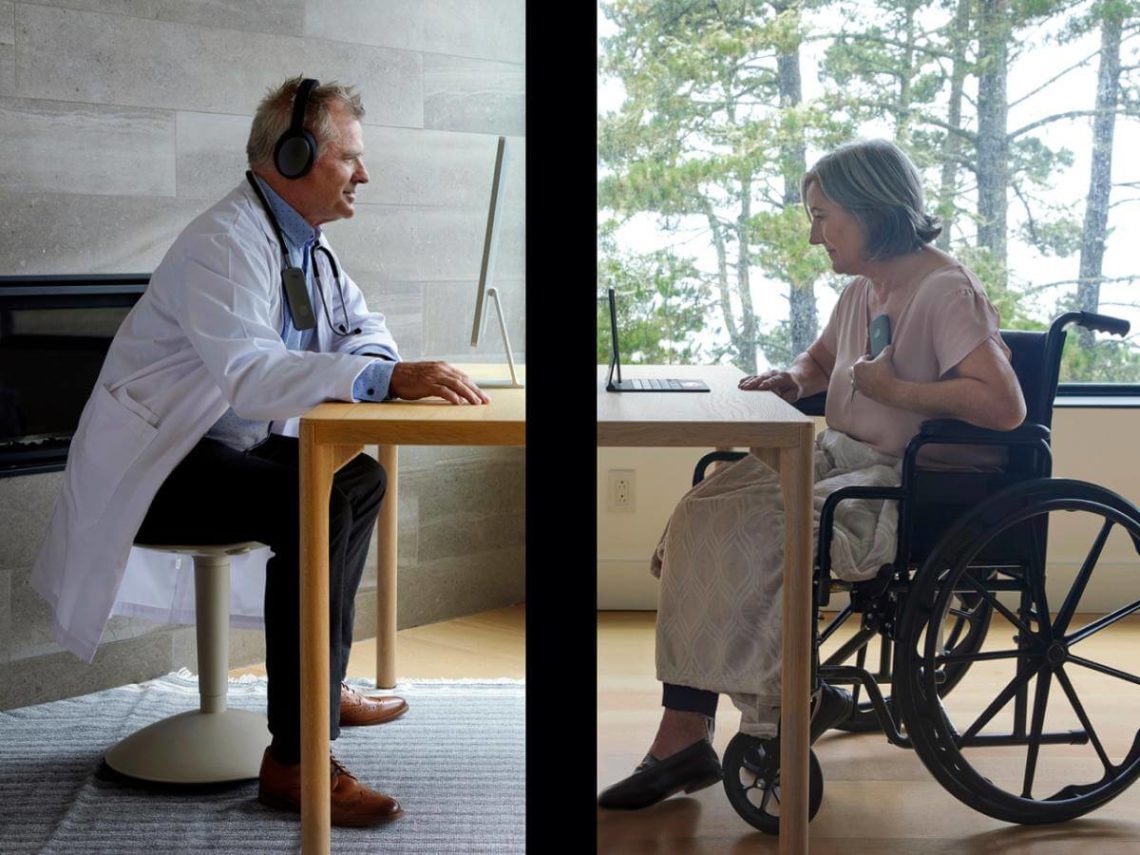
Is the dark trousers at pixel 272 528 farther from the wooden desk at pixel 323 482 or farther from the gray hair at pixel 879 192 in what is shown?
the gray hair at pixel 879 192

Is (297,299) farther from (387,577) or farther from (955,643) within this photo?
(955,643)

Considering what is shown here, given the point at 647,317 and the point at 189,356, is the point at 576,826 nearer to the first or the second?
the point at 647,317

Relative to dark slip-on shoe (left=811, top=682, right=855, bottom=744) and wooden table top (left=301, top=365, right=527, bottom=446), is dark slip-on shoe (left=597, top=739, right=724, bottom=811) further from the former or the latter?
wooden table top (left=301, top=365, right=527, bottom=446)

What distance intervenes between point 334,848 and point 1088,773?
1.08m

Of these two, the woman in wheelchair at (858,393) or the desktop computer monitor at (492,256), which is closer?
the woman in wheelchair at (858,393)

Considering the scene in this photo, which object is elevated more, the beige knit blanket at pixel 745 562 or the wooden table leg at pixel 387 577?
the beige knit blanket at pixel 745 562

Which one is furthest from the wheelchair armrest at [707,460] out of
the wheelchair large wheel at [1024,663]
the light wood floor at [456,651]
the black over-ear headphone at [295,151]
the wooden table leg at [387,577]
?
the light wood floor at [456,651]

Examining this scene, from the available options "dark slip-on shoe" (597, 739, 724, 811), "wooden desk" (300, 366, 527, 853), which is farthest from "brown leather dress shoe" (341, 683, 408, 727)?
"dark slip-on shoe" (597, 739, 724, 811)

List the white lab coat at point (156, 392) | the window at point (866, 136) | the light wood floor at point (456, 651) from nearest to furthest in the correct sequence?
the window at point (866, 136)
the white lab coat at point (156, 392)
the light wood floor at point (456, 651)

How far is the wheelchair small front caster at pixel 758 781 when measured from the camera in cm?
143

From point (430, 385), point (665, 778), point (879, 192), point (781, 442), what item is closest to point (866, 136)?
point (879, 192)

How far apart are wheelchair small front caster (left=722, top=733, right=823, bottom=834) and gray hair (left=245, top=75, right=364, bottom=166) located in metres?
1.28

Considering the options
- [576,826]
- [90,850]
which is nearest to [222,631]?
[90,850]

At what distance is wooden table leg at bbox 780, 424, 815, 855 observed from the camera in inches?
56.8
